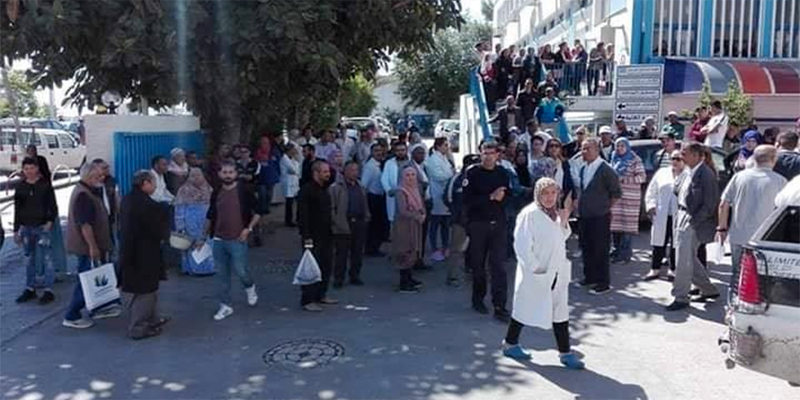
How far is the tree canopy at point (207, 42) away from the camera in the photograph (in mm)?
9016

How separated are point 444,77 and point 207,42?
3615cm

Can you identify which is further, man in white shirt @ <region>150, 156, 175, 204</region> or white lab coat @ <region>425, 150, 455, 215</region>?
white lab coat @ <region>425, 150, 455, 215</region>

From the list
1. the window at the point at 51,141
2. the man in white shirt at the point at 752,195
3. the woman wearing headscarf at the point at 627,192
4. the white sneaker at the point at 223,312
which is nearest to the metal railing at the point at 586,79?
the woman wearing headscarf at the point at 627,192

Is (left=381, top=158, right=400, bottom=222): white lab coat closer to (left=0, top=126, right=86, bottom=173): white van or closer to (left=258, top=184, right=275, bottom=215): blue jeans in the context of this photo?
(left=258, top=184, right=275, bottom=215): blue jeans

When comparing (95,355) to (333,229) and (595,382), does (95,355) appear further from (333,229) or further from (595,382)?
(595,382)

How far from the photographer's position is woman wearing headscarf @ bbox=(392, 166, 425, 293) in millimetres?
8359

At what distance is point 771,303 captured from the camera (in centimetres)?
421

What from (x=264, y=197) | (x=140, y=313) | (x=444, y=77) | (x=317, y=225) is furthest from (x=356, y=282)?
(x=444, y=77)

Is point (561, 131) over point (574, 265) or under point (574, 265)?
over

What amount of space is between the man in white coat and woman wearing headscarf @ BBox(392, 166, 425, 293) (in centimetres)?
129

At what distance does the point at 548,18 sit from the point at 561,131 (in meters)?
26.8

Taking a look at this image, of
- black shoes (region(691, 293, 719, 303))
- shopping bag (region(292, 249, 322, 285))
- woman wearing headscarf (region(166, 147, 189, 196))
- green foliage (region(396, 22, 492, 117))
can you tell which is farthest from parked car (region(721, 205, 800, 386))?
green foliage (region(396, 22, 492, 117))

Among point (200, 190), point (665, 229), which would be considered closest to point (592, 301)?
point (665, 229)

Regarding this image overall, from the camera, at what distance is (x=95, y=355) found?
618cm
